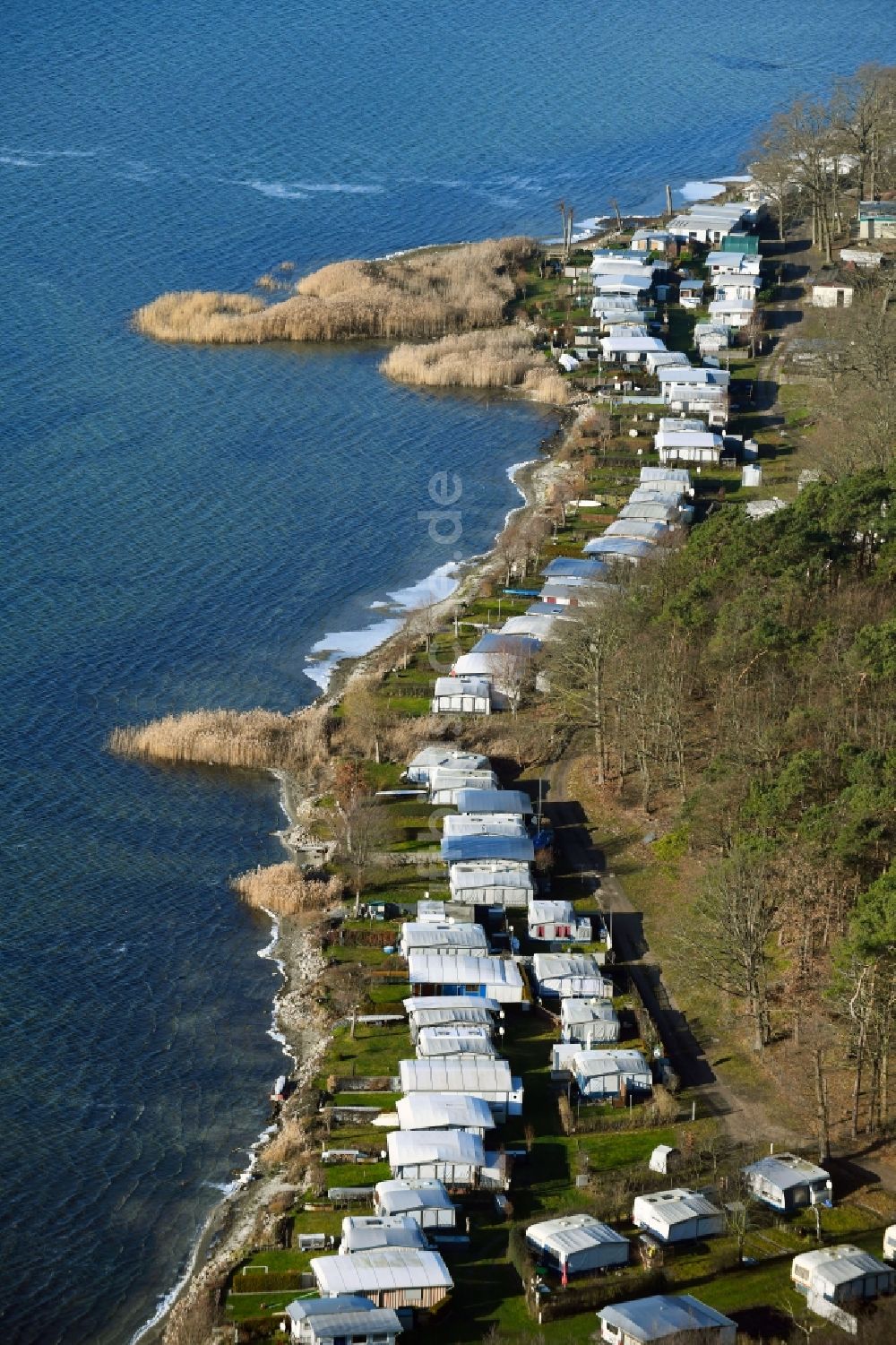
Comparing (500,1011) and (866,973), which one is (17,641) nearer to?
(500,1011)

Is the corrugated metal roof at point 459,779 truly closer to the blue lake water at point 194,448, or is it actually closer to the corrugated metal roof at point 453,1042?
the blue lake water at point 194,448

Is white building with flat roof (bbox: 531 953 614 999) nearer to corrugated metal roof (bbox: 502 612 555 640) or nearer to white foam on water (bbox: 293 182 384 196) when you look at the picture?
corrugated metal roof (bbox: 502 612 555 640)

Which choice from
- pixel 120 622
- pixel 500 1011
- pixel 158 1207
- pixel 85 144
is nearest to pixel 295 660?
pixel 120 622

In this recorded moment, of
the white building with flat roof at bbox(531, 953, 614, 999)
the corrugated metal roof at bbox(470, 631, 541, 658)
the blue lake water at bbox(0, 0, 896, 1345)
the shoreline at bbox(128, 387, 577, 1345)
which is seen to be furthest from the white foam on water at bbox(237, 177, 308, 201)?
the white building with flat roof at bbox(531, 953, 614, 999)

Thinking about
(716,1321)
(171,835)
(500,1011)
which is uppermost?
(171,835)

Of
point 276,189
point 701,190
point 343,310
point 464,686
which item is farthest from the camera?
point 276,189

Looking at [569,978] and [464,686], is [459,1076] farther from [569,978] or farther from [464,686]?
[464,686]

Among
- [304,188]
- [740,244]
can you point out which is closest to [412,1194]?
[740,244]
